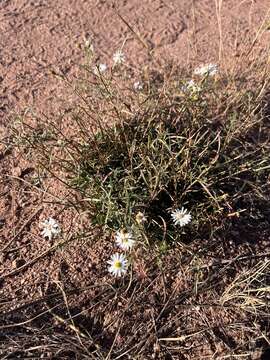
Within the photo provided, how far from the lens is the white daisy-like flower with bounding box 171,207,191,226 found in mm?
1959

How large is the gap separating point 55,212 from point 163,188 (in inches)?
23.5

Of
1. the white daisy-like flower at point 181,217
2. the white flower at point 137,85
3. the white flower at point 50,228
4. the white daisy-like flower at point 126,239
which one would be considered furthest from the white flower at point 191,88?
the white flower at point 50,228

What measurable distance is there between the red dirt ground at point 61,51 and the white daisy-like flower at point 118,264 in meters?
0.13

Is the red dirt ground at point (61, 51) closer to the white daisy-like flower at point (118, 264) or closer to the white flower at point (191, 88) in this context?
the white daisy-like flower at point (118, 264)

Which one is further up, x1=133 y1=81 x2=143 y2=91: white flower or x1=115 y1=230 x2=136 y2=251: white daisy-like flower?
x1=133 y1=81 x2=143 y2=91: white flower

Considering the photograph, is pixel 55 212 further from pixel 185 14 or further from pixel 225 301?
pixel 185 14

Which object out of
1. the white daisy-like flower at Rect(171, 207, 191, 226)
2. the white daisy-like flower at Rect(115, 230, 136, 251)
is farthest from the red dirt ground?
the white daisy-like flower at Rect(171, 207, 191, 226)

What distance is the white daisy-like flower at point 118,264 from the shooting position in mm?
1937

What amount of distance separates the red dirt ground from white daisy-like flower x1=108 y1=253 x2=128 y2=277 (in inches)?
5.1

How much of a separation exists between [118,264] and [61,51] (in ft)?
5.16

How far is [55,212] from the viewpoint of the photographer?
2.22m

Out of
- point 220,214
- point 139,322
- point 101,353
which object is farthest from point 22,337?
point 220,214

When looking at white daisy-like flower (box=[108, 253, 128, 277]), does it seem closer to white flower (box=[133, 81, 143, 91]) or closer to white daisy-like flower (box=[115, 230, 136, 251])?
white daisy-like flower (box=[115, 230, 136, 251])

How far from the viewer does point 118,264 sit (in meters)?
1.93
